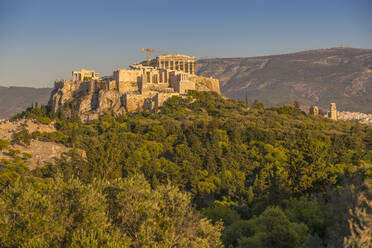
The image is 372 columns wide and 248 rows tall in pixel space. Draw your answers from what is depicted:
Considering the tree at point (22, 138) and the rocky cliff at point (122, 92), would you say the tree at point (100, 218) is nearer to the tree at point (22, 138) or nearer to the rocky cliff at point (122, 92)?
the tree at point (22, 138)

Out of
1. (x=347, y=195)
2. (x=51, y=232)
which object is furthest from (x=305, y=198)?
(x=51, y=232)

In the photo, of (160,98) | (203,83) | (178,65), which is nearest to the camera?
(160,98)

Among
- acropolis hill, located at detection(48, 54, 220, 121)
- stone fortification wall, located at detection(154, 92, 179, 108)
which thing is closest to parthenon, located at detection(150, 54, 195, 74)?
acropolis hill, located at detection(48, 54, 220, 121)

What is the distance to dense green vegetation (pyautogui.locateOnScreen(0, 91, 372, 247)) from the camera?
20188 millimetres

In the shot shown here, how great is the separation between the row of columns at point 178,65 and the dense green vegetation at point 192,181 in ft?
75.3

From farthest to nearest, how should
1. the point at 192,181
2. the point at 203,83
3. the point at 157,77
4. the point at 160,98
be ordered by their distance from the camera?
the point at 203,83, the point at 157,77, the point at 160,98, the point at 192,181

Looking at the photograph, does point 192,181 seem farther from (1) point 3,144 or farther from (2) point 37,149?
(1) point 3,144

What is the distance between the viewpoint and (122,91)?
90.6 meters

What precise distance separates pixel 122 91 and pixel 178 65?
30.5 metres

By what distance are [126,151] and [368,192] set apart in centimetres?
4282

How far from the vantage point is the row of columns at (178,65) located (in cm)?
11725

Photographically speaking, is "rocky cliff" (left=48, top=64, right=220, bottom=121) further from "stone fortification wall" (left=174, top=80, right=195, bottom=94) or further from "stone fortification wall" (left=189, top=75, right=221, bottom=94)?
"stone fortification wall" (left=189, top=75, right=221, bottom=94)

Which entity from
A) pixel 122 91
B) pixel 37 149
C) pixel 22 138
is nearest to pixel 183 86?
pixel 122 91

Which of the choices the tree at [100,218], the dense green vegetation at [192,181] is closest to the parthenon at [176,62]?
the dense green vegetation at [192,181]
